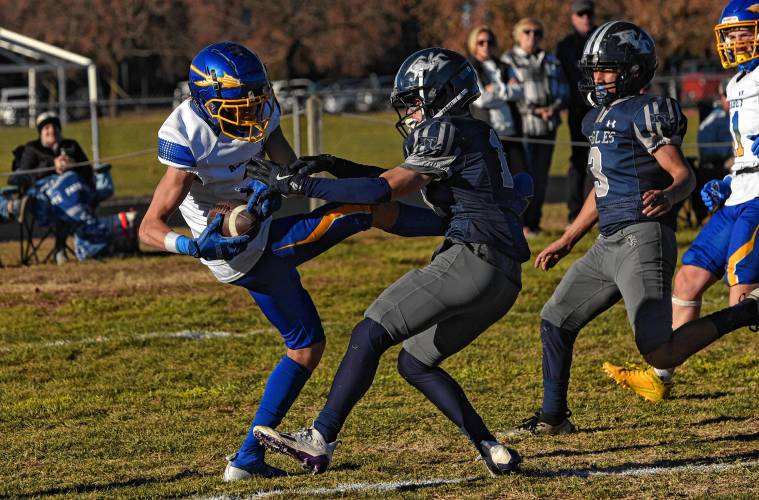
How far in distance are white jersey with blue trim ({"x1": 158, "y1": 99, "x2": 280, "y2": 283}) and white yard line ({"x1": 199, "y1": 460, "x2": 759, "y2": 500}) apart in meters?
0.89

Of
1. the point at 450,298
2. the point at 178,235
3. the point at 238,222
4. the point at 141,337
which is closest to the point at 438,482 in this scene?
the point at 450,298

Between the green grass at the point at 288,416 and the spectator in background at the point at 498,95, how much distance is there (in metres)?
1.91

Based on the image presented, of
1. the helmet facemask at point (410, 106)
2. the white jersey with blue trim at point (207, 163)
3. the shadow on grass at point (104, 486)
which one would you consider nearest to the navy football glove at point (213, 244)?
the white jersey with blue trim at point (207, 163)

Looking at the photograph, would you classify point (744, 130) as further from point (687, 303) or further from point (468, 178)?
point (468, 178)

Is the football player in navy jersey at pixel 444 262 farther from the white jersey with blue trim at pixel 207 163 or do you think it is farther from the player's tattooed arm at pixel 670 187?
the player's tattooed arm at pixel 670 187

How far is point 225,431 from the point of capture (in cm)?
609

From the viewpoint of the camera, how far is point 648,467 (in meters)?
5.10

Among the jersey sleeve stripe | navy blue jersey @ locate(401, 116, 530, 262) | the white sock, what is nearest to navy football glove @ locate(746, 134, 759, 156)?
the white sock

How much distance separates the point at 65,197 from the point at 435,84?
7377 millimetres

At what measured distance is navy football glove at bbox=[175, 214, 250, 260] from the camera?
4645mm

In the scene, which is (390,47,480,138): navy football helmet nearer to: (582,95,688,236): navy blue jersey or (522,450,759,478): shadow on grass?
(582,95,688,236): navy blue jersey

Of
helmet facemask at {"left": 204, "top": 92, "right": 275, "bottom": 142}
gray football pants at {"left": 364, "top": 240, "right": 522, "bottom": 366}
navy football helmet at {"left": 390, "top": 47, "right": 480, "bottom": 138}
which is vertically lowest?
gray football pants at {"left": 364, "top": 240, "right": 522, "bottom": 366}

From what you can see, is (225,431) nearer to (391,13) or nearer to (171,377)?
(171,377)

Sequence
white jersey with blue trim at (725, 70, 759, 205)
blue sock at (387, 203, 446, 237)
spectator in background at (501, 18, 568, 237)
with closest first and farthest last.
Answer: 1. blue sock at (387, 203, 446, 237)
2. white jersey with blue trim at (725, 70, 759, 205)
3. spectator in background at (501, 18, 568, 237)
